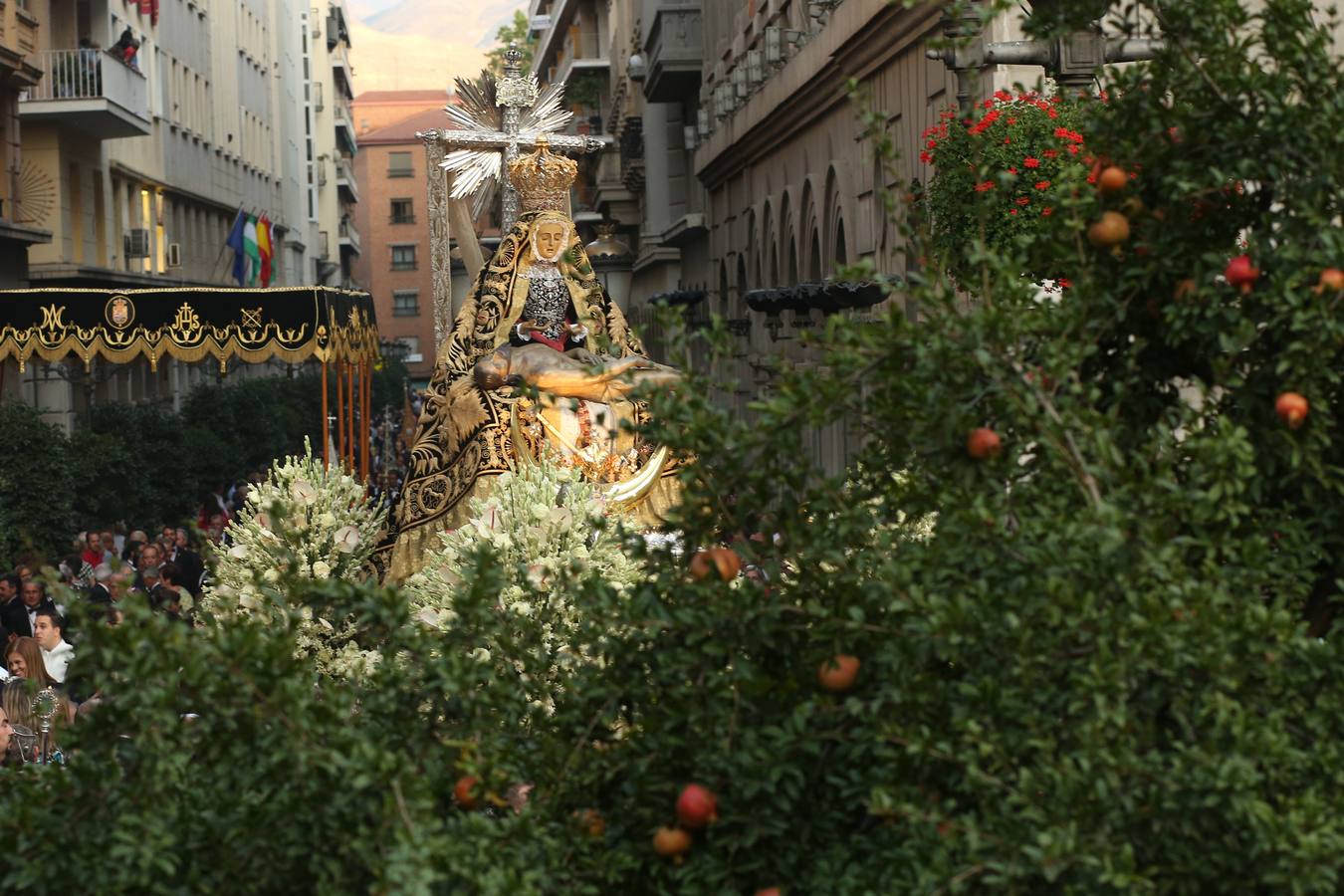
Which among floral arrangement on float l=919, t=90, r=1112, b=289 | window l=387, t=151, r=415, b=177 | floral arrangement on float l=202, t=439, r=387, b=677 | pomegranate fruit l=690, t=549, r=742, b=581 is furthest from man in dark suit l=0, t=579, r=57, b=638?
window l=387, t=151, r=415, b=177

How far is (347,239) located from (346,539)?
89.6m

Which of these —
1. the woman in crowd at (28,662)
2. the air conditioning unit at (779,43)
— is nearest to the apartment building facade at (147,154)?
the air conditioning unit at (779,43)

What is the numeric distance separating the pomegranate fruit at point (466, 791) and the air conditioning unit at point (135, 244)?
36.0 m

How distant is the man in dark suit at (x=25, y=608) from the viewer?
15102mm

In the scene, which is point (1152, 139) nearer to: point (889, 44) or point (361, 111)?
point (889, 44)

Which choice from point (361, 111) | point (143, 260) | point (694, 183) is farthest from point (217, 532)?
point (361, 111)

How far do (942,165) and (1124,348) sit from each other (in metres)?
8.06

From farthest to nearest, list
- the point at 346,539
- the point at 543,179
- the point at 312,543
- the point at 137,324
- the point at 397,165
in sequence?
the point at 397,165, the point at 137,324, the point at 543,179, the point at 346,539, the point at 312,543

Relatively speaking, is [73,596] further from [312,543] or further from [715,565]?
[312,543]

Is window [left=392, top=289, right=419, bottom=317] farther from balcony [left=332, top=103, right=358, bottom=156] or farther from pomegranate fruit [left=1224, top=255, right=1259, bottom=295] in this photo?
pomegranate fruit [left=1224, top=255, right=1259, bottom=295]

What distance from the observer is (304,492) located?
10.7 meters

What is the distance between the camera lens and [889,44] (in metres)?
20.5

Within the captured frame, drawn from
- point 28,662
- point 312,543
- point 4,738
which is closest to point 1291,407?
point 4,738

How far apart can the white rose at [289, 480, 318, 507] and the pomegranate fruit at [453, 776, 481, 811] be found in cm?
621
